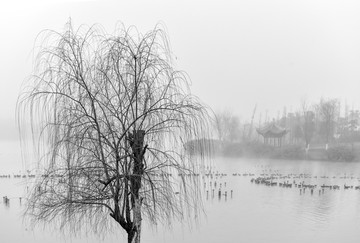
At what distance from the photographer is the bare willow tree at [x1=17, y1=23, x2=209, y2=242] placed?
5086mm

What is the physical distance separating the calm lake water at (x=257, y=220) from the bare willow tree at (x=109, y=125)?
3.93 metres

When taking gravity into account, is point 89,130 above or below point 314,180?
above

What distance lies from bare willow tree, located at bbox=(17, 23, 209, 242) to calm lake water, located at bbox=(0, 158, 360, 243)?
155 inches

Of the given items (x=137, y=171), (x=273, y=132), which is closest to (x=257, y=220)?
(x=137, y=171)

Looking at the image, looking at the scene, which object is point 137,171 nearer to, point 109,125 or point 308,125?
point 109,125

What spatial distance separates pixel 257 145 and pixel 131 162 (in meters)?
48.8

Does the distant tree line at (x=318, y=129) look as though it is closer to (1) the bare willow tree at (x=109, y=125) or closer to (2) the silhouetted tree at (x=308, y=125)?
(2) the silhouetted tree at (x=308, y=125)

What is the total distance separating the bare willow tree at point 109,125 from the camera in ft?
16.7

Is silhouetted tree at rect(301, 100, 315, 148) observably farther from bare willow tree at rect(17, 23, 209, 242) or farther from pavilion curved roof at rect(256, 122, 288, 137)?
A: bare willow tree at rect(17, 23, 209, 242)

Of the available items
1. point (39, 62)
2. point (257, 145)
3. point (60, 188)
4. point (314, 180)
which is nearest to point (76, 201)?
point (60, 188)

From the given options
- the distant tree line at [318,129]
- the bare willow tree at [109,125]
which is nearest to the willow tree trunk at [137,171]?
the bare willow tree at [109,125]

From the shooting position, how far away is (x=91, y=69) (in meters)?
5.31

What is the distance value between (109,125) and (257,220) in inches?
473

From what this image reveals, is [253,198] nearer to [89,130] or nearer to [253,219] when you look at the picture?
[253,219]
